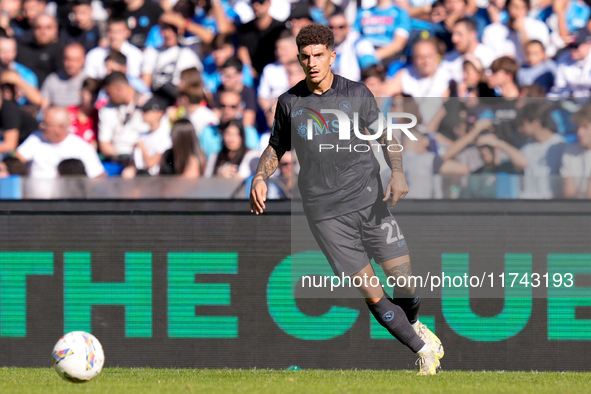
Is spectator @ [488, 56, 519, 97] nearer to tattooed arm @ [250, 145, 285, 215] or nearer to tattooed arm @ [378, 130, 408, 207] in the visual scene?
tattooed arm @ [378, 130, 408, 207]

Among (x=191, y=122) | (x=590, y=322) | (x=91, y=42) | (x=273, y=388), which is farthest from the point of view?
(x=91, y=42)

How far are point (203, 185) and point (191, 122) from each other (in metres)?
1.08

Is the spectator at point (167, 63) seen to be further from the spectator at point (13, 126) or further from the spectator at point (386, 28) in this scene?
the spectator at point (386, 28)

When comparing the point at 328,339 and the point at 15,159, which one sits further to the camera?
the point at 15,159

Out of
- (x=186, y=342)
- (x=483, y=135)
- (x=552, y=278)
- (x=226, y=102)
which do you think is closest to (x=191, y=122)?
(x=226, y=102)

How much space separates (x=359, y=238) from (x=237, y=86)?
12.2ft

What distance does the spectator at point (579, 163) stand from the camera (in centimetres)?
770

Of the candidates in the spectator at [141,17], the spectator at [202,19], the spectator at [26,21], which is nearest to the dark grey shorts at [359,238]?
the spectator at [202,19]

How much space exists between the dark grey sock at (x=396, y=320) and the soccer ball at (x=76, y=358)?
2052 mm

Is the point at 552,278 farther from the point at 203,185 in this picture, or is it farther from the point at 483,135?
the point at 203,185

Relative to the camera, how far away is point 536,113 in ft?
26.1

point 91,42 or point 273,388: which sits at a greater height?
point 91,42

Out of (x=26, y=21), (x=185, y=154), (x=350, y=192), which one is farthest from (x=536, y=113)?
(x=26, y=21)

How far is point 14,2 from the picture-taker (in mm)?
11359
